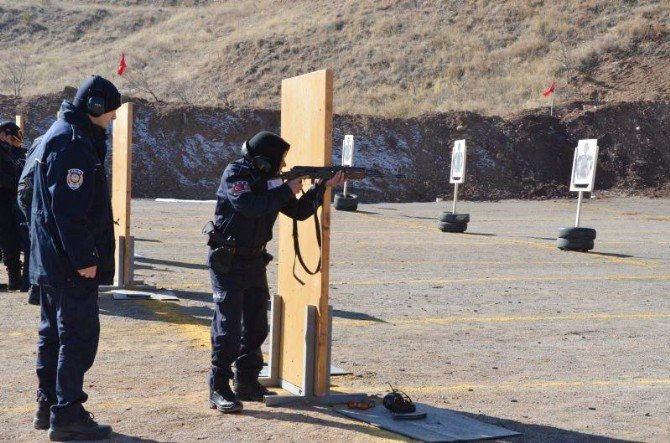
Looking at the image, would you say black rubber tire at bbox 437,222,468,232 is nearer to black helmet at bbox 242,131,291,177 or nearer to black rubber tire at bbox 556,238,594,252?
black rubber tire at bbox 556,238,594,252

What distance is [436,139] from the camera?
115ft

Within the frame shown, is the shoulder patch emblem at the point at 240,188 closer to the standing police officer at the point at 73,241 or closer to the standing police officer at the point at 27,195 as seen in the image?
the standing police officer at the point at 73,241

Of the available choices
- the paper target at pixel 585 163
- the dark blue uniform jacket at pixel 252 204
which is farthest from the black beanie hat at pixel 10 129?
the paper target at pixel 585 163

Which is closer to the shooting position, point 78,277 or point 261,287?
point 78,277

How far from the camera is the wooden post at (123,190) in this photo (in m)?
11.1

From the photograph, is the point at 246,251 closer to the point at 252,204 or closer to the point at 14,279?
the point at 252,204

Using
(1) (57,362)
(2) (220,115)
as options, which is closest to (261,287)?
(1) (57,362)

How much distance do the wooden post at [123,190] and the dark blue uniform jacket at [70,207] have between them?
547 cm

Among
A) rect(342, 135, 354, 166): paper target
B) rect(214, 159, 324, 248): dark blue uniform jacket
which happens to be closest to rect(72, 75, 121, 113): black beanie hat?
rect(214, 159, 324, 248): dark blue uniform jacket

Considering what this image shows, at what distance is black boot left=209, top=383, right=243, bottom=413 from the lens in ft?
20.0

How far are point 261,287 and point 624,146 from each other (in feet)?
98.8

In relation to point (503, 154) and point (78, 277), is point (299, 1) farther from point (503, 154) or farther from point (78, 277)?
point (78, 277)

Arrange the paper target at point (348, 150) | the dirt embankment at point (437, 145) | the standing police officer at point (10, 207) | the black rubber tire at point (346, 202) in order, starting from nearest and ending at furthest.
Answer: the standing police officer at point (10, 207), the black rubber tire at point (346, 202), the paper target at point (348, 150), the dirt embankment at point (437, 145)

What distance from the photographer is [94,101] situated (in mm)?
5516
